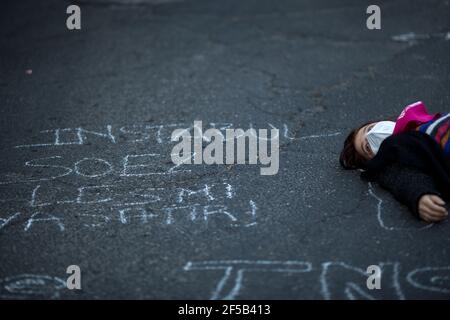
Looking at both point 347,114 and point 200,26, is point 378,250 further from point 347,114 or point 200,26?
point 200,26

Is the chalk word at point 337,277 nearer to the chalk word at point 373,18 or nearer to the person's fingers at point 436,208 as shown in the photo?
the person's fingers at point 436,208

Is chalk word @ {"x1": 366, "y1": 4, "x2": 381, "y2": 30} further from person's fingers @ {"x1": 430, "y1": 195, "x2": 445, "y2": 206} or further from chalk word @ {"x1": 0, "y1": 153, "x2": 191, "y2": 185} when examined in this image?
person's fingers @ {"x1": 430, "y1": 195, "x2": 445, "y2": 206}

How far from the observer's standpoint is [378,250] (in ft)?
9.23

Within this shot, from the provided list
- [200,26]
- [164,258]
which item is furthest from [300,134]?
[200,26]

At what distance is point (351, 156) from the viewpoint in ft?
11.6

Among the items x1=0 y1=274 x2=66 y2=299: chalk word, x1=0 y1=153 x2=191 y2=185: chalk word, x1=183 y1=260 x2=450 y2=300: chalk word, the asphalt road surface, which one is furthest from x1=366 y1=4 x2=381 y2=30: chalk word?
x1=0 y1=274 x2=66 y2=299: chalk word

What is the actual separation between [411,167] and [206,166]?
120 centimetres

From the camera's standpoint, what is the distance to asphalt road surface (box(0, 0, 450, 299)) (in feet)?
8.90

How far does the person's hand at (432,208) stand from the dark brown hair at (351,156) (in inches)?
23.7

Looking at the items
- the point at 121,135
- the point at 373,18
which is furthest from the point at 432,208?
the point at 373,18

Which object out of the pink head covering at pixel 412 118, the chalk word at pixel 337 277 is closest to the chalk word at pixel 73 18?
the pink head covering at pixel 412 118

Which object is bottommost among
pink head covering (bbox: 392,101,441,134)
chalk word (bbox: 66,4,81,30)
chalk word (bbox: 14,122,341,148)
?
pink head covering (bbox: 392,101,441,134)

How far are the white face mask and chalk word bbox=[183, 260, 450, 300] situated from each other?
909mm

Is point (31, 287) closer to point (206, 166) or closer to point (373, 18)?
point (206, 166)
